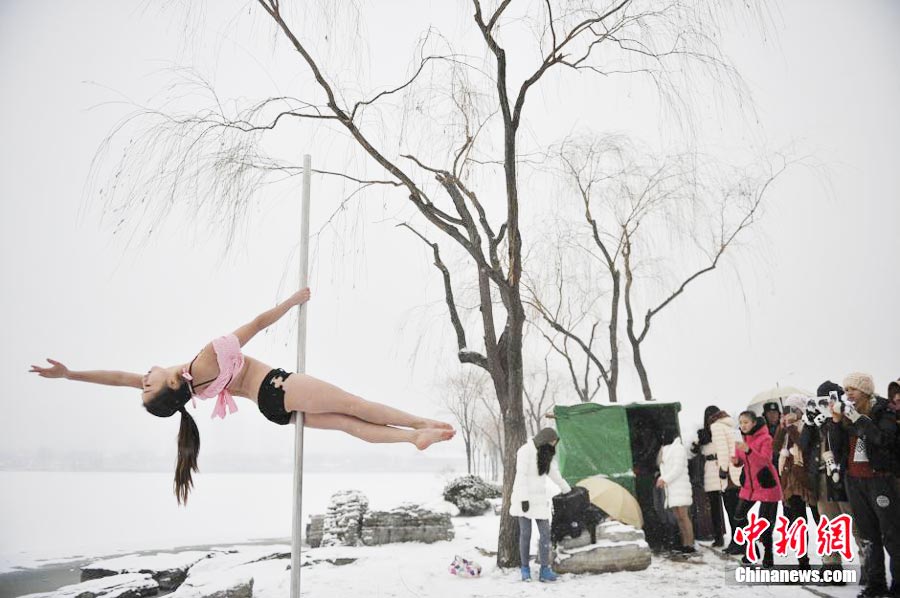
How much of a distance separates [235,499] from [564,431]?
6.64 meters

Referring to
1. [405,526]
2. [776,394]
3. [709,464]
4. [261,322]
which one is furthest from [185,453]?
[776,394]

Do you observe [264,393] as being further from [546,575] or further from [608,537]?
[608,537]

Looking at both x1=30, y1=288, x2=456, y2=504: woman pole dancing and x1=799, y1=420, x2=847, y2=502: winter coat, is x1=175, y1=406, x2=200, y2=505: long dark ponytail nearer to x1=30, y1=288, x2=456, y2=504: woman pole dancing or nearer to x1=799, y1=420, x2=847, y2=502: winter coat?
x1=30, y1=288, x2=456, y2=504: woman pole dancing

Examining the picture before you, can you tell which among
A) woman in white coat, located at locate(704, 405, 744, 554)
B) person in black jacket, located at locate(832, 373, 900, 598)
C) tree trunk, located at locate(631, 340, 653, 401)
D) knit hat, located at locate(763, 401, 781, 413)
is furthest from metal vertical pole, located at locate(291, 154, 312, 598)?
tree trunk, located at locate(631, 340, 653, 401)

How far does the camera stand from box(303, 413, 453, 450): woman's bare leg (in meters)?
2.35

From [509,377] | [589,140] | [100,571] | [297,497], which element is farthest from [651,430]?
[100,571]

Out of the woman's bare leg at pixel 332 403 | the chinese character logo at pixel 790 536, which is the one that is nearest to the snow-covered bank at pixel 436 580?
the chinese character logo at pixel 790 536

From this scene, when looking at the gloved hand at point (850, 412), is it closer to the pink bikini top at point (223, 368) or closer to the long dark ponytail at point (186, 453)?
the pink bikini top at point (223, 368)

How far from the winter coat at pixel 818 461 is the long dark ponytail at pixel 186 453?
3.88 metres

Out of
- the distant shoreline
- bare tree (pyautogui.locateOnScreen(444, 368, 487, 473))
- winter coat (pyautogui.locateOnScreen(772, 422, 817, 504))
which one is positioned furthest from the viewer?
bare tree (pyautogui.locateOnScreen(444, 368, 487, 473))

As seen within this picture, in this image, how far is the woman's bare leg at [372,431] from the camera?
235 centimetres

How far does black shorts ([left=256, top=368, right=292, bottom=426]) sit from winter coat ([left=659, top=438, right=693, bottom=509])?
3.99 m

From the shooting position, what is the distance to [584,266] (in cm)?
833

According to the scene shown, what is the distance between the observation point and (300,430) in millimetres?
2514
